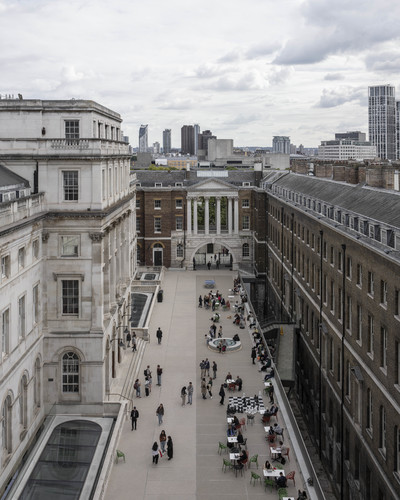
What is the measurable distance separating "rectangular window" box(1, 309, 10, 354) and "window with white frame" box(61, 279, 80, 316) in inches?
278

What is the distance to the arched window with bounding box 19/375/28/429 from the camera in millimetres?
33969

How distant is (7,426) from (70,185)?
15.1 m

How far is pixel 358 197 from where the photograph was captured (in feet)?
148

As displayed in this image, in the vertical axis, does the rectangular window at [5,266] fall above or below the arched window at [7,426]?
above

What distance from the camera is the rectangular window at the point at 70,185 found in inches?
1507

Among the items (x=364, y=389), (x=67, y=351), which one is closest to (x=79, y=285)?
(x=67, y=351)

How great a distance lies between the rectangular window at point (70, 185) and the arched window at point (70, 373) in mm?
10112

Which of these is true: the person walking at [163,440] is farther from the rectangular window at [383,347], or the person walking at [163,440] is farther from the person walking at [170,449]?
the rectangular window at [383,347]

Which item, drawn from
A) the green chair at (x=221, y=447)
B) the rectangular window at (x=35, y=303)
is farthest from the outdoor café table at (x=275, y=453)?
the rectangular window at (x=35, y=303)

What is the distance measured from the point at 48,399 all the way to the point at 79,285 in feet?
25.1

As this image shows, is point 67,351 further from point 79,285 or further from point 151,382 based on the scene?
point 151,382

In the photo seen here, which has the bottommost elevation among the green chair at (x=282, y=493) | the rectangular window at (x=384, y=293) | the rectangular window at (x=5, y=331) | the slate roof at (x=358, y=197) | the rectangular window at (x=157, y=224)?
the green chair at (x=282, y=493)

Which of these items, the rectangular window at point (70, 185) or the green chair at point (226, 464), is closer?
the green chair at point (226, 464)

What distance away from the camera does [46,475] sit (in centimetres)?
3092
